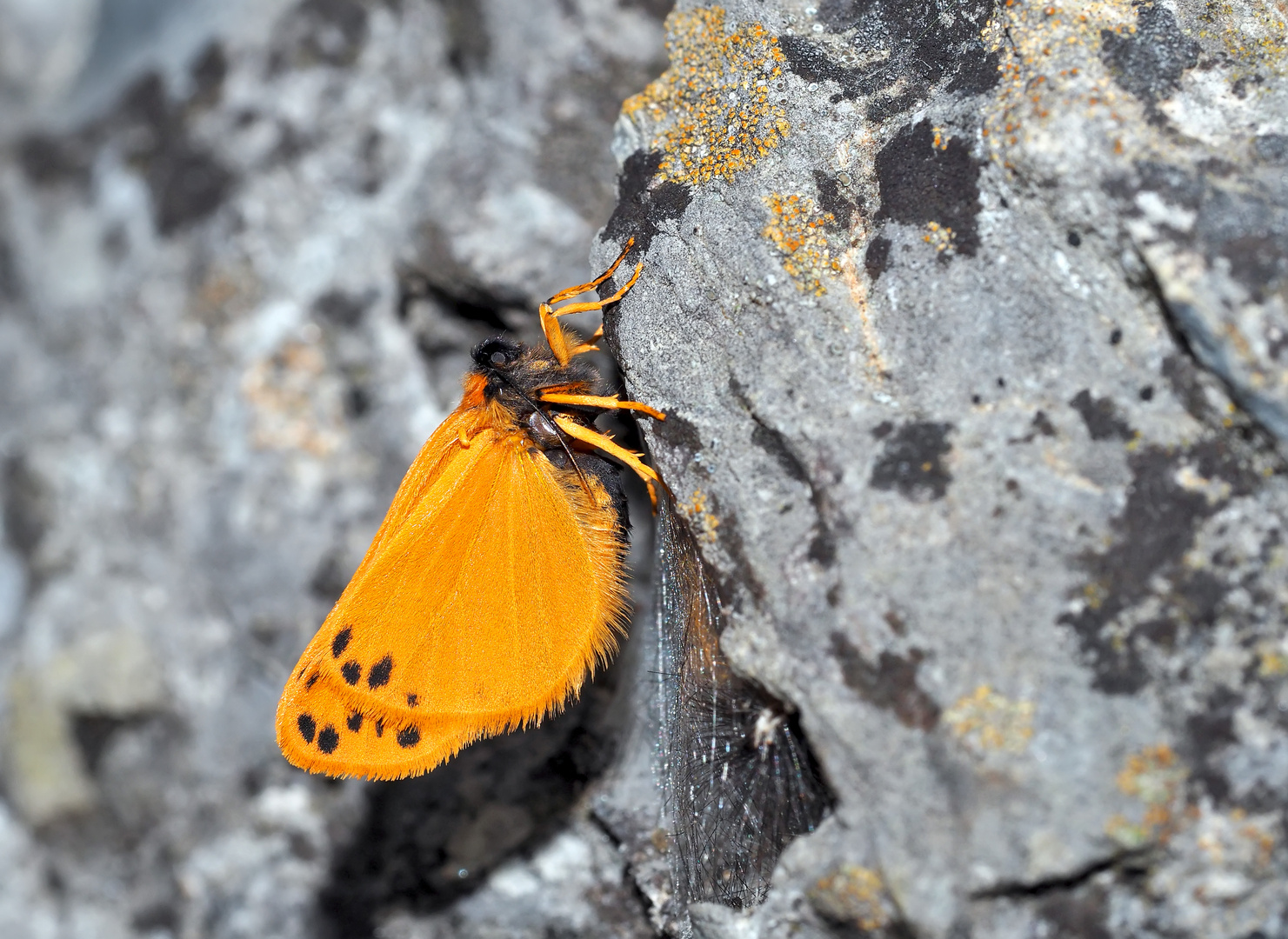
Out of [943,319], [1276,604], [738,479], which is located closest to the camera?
[1276,604]

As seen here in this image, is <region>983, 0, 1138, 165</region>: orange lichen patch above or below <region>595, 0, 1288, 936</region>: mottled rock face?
above

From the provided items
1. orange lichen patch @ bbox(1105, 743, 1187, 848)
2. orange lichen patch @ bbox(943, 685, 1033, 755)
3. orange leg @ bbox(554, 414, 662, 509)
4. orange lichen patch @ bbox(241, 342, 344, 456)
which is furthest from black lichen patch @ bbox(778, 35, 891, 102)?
orange lichen patch @ bbox(241, 342, 344, 456)

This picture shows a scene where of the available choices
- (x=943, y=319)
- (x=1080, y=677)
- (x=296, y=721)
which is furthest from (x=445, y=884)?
(x=943, y=319)

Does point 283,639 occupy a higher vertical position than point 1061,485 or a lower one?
lower

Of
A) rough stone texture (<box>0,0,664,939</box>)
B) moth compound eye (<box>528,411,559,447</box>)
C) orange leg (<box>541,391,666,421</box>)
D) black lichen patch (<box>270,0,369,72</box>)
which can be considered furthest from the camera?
black lichen patch (<box>270,0,369,72</box>)

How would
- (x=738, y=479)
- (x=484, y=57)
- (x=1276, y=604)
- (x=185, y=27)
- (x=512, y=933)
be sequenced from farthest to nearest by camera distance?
(x=185, y=27)
(x=484, y=57)
(x=512, y=933)
(x=738, y=479)
(x=1276, y=604)

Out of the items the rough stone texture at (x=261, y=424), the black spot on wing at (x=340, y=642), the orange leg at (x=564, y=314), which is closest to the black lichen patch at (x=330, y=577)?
the rough stone texture at (x=261, y=424)

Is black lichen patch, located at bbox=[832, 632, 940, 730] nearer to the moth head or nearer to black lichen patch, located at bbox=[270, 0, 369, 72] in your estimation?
the moth head

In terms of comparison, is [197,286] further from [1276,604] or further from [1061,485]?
[1276,604]
